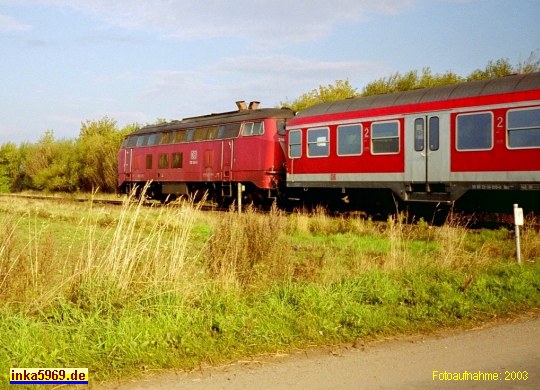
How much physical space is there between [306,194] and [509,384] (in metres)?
15.9

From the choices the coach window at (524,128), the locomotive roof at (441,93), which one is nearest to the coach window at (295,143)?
the locomotive roof at (441,93)

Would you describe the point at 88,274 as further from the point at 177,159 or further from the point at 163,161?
the point at 163,161

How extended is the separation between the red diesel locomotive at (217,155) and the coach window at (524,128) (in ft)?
29.7

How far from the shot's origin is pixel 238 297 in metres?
7.04

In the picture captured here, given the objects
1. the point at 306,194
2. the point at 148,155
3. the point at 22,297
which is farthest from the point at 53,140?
the point at 22,297

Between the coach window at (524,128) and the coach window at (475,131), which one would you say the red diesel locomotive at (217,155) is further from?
the coach window at (524,128)

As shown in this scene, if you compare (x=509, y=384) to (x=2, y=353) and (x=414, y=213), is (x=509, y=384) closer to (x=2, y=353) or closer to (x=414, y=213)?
(x=2, y=353)

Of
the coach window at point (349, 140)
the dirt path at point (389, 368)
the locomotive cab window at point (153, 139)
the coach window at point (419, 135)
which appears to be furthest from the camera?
the locomotive cab window at point (153, 139)

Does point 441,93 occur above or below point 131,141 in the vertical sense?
above

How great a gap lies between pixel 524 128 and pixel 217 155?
12.8 metres

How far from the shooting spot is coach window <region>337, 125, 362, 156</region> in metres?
18.0

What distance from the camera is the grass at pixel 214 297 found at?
5598mm

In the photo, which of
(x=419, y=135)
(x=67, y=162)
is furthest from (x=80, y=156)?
(x=419, y=135)

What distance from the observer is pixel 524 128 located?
14469 millimetres
